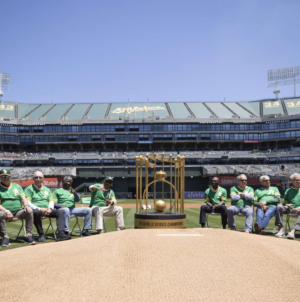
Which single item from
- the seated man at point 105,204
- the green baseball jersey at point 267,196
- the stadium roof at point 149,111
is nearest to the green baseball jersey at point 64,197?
the seated man at point 105,204

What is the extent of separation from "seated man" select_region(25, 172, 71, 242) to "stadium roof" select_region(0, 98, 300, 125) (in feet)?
171

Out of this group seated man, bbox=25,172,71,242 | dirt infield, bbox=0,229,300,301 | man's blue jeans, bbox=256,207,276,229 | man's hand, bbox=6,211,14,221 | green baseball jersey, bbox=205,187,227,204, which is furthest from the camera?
green baseball jersey, bbox=205,187,227,204

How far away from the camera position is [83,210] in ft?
32.3

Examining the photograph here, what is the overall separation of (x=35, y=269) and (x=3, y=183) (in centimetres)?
438

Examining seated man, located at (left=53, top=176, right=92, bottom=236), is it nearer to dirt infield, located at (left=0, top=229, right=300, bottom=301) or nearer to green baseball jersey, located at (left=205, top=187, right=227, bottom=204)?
dirt infield, located at (left=0, top=229, right=300, bottom=301)

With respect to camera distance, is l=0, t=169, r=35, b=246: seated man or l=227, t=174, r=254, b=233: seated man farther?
l=227, t=174, r=254, b=233: seated man

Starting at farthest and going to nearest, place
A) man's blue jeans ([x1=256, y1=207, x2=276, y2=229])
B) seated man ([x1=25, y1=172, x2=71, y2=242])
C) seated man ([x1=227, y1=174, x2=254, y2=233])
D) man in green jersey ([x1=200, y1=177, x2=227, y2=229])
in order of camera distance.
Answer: man in green jersey ([x1=200, y1=177, x2=227, y2=229]) → seated man ([x1=227, y1=174, x2=254, y2=233]) → man's blue jeans ([x1=256, y1=207, x2=276, y2=229]) → seated man ([x1=25, y1=172, x2=71, y2=242])

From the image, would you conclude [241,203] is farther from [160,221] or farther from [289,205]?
[160,221]

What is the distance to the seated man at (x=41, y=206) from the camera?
9000 mm

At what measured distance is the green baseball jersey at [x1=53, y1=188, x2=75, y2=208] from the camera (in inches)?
392

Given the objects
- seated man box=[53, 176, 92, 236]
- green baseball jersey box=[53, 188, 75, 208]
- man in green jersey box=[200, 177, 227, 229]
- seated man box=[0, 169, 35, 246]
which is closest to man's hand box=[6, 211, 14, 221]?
seated man box=[0, 169, 35, 246]

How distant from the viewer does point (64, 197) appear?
10039 millimetres

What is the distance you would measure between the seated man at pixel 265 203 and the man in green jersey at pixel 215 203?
1.12m

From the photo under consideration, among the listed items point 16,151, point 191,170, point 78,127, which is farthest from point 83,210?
point 16,151
